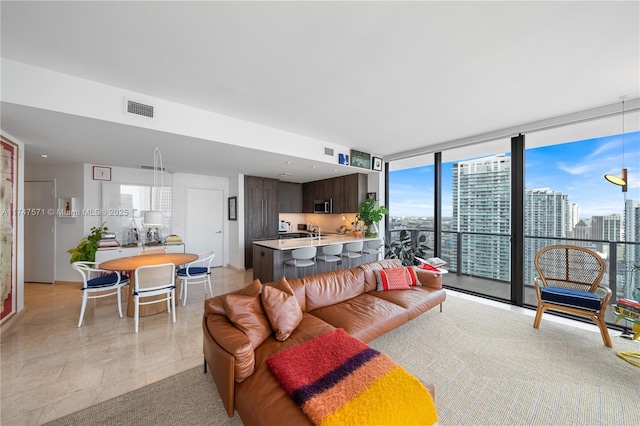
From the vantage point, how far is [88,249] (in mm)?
4191

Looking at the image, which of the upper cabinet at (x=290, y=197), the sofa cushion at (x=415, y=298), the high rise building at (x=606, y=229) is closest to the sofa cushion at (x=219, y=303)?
the sofa cushion at (x=415, y=298)

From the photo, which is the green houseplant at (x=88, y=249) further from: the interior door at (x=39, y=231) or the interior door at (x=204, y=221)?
the interior door at (x=204, y=221)

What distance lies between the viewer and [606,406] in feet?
5.66

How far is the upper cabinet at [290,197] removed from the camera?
7.06 metres

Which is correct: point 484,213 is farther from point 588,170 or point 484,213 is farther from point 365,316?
point 365,316

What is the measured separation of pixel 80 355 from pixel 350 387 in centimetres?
287

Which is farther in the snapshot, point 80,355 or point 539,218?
point 539,218

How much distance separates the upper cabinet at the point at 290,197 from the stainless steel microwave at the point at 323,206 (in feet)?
2.66

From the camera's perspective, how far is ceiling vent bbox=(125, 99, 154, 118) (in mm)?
2494

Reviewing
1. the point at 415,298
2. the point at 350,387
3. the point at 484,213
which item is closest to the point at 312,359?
the point at 350,387

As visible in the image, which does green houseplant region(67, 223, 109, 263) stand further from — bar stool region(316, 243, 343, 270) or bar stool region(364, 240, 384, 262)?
bar stool region(364, 240, 384, 262)

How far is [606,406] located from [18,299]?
6504 mm

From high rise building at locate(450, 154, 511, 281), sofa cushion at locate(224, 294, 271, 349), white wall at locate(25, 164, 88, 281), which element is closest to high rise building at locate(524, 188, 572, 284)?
high rise building at locate(450, 154, 511, 281)

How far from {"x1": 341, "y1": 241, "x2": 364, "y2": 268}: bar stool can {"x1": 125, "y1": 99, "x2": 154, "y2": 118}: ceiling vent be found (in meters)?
3.70
